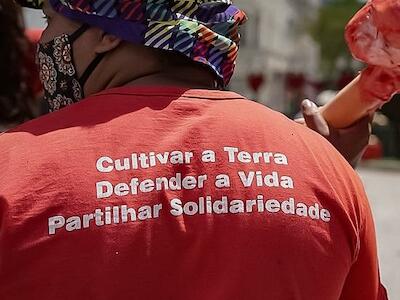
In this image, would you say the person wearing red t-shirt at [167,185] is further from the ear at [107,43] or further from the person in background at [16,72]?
the person in background at [16,72]

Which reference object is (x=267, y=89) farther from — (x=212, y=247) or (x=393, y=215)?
(x=212, y=247)

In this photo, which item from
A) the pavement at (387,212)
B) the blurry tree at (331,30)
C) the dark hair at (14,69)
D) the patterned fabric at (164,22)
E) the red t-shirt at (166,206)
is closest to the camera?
the red t-shirt at (166,206)

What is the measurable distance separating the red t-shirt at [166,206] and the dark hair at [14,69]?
248cm

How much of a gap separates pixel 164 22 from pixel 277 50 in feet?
162

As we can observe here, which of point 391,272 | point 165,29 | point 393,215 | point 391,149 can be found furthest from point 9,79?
point 391,149

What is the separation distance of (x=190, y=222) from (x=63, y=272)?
0.23 m

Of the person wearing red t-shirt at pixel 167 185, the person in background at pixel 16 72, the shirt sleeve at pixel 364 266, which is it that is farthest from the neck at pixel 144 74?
the person in background at pixel 16 72

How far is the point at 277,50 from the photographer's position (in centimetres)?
5031

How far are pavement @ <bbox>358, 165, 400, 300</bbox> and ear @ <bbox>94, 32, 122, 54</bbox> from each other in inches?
179

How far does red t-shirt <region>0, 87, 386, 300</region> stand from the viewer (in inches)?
58.1

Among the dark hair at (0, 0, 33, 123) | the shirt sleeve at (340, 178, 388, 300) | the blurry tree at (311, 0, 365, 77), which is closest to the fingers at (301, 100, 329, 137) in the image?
the shirt sleeve at (340, 178, 388, 300)

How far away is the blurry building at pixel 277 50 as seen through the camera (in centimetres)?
4062

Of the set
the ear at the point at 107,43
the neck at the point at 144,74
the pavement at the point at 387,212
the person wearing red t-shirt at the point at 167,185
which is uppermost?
the ear at the point at 107,43

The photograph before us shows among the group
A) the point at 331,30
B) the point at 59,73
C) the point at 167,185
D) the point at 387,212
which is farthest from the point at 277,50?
the point at 167,185
